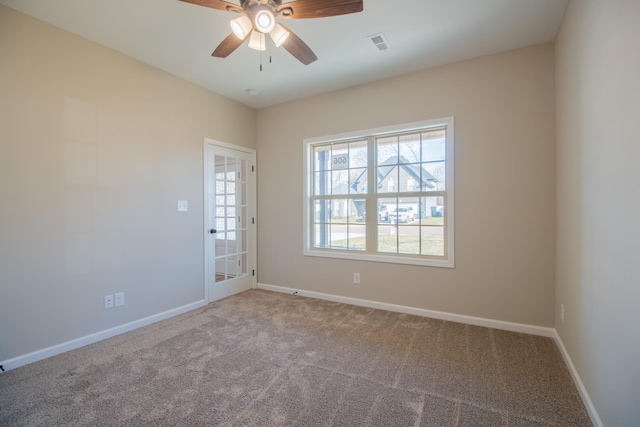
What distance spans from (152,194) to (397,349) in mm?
2965

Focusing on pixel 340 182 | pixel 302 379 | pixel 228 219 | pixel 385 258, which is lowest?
pixel 302 379

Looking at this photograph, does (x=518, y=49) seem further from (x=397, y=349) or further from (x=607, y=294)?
(x=397, y=349)

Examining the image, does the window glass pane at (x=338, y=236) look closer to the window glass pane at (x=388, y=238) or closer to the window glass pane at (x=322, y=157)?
the window glass pane at (x=388, y=238)

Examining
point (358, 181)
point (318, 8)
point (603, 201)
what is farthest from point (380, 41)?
point (603, 201)

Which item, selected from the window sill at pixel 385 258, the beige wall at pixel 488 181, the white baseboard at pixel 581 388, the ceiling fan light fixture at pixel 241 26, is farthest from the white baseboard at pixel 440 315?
the ceiling fan light fixture at pixel 241 26

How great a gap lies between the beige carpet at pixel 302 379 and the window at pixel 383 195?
0.94m

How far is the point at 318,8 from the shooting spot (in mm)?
1759

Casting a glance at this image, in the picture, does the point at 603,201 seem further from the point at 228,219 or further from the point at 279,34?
the point at 228,219

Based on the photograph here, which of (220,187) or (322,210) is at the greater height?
(220,187)

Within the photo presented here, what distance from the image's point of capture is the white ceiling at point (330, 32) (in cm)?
217

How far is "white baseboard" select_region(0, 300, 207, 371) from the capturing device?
7.20 feet

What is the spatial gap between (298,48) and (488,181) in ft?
7.33

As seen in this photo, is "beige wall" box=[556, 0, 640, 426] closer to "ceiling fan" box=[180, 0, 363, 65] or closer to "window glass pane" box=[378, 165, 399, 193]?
"ceiling fan" box=[180, 0, 363, 65]

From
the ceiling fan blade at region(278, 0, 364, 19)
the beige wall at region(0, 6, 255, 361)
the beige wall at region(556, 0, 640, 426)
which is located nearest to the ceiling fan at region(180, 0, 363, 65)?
the ceiling fan blade at region(278, 0, 364, 19)
